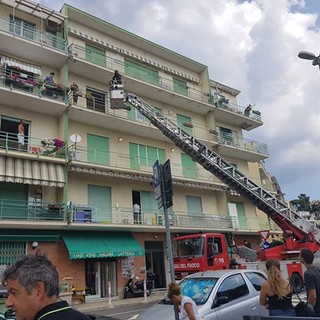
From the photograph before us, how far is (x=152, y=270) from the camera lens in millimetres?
20844

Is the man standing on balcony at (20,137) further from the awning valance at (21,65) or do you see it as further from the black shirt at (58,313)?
the black shirt at (58,313)

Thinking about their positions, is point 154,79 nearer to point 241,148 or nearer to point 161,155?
point 161,155

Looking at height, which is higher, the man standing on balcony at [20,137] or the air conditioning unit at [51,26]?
the air conditioning unit at [51,26]

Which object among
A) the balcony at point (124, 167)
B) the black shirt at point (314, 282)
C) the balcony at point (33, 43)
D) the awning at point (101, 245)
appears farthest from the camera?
the balcony at point (124, 167)

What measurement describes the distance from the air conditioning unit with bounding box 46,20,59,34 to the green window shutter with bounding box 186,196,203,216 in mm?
13644

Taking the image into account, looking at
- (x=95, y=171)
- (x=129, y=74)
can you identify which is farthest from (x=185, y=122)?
(x=95, y=171)

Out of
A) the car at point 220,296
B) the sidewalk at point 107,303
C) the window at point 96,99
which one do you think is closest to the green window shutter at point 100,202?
the sidewalk at point 107,303

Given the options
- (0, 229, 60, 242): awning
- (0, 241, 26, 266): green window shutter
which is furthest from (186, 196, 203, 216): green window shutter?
(0, 241, 26, 266): green window shutter

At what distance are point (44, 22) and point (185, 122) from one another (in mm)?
11600

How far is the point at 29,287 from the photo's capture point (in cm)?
217

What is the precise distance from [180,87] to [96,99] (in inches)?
321

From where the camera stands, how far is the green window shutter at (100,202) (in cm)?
1889

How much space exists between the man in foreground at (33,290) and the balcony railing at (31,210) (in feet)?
48.3

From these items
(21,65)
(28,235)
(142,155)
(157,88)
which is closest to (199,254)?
(28,235)
